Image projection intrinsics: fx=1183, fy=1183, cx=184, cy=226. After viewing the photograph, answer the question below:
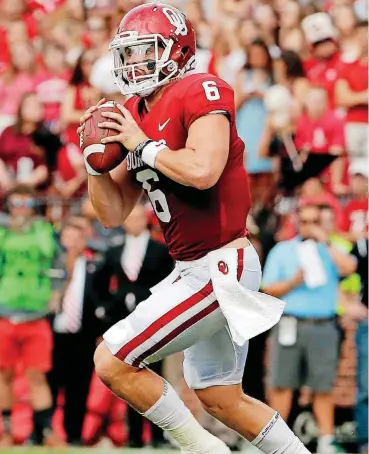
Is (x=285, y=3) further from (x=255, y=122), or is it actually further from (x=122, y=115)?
(x=122, y=115)

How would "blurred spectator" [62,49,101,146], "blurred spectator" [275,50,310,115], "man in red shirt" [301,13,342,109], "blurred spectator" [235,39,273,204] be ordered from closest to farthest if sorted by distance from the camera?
"blurred spectator" [235,39,273,204] < "blurred spectator" [275,50,310,115] < "blurred spectator" [62,49,101,146] < "man in red shirt" [301,13,342,109]

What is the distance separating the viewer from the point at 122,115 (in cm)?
465

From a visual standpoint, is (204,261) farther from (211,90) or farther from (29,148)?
(29,148)

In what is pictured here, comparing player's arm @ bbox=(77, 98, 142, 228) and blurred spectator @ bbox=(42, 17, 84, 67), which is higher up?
blurred spectator @ bbox=(42, 17, 84, 67)

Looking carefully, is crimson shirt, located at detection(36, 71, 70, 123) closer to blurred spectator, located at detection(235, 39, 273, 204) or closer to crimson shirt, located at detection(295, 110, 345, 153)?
blurred spectator, located at detection(235, 39, 273, 204)

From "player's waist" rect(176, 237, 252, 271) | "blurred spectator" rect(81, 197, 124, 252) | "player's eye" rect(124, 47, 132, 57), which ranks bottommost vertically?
"blurred spectator" rect(81, 197, 124, 252)

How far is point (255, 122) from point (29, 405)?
9.14ft

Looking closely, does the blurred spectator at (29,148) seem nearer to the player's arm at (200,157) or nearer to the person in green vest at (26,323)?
the person in green vest at (26,323)

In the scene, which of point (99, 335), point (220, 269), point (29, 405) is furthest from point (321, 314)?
point (220, 269)

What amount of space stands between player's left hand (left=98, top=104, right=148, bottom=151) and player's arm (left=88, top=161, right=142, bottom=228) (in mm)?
304

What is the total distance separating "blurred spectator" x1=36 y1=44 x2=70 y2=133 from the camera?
31.5 feet

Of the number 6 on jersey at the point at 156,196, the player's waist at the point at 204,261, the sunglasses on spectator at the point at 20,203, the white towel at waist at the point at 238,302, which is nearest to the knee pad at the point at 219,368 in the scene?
the white towel at waist at the point at 238,302

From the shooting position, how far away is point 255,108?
359 inches

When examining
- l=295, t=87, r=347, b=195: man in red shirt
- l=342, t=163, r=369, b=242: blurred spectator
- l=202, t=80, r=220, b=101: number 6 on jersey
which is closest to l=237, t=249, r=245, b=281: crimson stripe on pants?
l=202, t=80, r=220, b=101: number 6 on jersey
